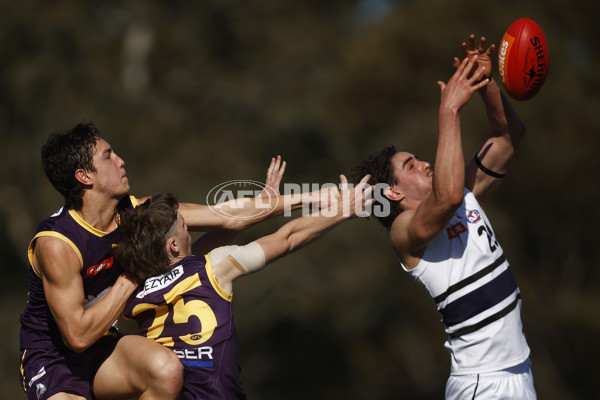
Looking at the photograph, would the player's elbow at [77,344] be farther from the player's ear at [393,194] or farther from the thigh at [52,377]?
the player's ear at [393,194]

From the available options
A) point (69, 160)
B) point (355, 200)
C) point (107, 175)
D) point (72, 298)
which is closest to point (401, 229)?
point (355, 200)

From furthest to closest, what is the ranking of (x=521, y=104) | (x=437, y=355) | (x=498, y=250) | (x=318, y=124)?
(x=318, y=124) < (x=437, y=355) < (x=521, y=104) < (x=498, y=250)

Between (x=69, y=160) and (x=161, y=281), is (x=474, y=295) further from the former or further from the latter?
(x=69, y=160)

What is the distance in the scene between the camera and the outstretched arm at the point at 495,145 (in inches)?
195

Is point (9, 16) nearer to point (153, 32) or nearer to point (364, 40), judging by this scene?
point (153, 32)

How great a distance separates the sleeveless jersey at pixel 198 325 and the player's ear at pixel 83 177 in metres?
0.89

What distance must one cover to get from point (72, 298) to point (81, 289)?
8cm

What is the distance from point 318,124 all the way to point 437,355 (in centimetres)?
613

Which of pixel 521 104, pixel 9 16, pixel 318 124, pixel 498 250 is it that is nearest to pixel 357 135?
pixel 318 124

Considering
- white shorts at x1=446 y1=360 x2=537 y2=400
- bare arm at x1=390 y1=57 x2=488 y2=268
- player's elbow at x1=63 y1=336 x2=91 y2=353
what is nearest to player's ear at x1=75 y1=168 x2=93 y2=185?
player's elbow at x1=63 y1=336 x2=91 y2=353

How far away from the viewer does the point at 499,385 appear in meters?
4.59

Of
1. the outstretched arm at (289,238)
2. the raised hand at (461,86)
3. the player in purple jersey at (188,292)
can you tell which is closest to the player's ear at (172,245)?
the player in purple jersey at (188,292)

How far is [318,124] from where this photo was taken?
18.3 metres

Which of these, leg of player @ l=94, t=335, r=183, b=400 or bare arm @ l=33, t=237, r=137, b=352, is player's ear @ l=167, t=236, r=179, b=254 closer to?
bare arm @ l=33, t=237, r=137, b=352
